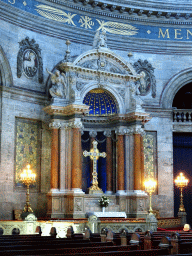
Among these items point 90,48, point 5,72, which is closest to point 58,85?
point 5,72

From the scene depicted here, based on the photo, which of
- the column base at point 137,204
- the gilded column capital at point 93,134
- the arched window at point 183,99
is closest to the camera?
the column base at point 137,204

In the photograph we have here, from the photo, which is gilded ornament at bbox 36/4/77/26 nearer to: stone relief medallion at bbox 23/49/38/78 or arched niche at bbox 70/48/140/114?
stone relief medallion at bbox 23/49/38/78

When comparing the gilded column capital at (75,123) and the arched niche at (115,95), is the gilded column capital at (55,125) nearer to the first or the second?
the gilded column capital at (75,123)

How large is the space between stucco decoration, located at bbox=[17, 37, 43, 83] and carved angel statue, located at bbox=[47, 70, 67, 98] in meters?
1.53

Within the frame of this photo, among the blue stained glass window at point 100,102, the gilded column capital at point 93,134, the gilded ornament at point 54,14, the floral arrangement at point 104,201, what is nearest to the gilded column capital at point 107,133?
the gilded column capital at point 93,134

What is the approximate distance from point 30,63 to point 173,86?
8.47m

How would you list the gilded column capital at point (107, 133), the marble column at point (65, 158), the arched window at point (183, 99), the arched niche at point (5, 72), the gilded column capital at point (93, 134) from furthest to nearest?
1. the arched window at point (183, 99)
2. the gilded column capital at point (93, 134)
3. the gilded column capital at point (107, 133)
4. the arched niche at point (5, 72)
5. the marble column at point (65, 158)

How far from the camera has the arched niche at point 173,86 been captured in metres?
25.1

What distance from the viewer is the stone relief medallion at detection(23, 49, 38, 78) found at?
21547mm

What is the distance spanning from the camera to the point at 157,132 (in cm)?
2483

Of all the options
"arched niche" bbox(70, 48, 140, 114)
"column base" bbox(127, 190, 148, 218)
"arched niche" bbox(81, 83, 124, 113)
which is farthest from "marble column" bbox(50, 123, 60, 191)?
"column base" bbox(127, 190, 148, 218)

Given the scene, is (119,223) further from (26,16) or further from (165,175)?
(26,16)

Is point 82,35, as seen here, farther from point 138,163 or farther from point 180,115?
point 138,163

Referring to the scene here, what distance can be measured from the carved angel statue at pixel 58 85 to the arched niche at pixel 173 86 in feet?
22.7
